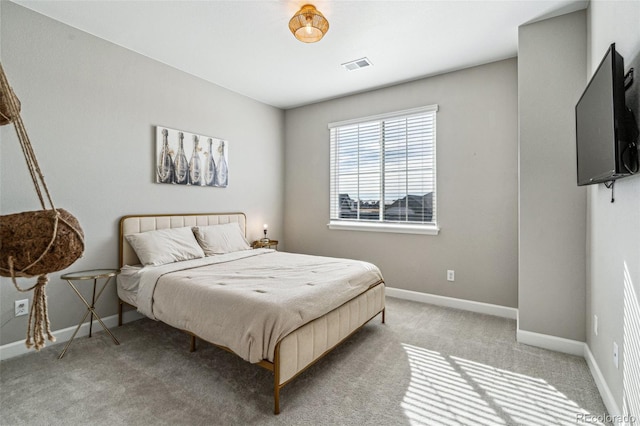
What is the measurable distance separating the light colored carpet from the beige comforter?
329 mm

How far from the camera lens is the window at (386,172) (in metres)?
3.91

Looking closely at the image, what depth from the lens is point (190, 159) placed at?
3.76 metres

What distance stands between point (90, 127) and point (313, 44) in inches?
90.6

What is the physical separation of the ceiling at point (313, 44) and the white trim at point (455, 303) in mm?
2746

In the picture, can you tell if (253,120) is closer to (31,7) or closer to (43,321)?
(31,7)

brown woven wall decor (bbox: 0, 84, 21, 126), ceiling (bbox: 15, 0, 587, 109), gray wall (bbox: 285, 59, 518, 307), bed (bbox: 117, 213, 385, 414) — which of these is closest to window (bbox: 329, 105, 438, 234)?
gray wall (bbox: 285, 59, 518, 307)

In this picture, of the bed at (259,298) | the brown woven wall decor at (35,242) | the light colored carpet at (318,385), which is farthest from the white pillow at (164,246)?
the brown woven wall decor at (35,242)

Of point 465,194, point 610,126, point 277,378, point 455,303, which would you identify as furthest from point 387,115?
point 277,378

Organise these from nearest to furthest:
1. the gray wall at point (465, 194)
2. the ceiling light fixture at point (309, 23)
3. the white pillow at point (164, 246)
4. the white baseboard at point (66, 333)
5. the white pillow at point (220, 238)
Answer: the ceiling light fixture at point (309, 23) < the white baseboard at point (66, 333) < the white pillow at point (164, 246) < the gray wall at point (465, 194) < the white pillow at point (220, 238)

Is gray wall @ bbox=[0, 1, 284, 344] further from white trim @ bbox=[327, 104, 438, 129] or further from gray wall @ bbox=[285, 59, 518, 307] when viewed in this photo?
gray wall @ bbox=[285, 59, 518, 307]

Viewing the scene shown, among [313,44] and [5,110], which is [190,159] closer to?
[313,44]

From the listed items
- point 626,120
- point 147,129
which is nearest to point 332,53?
point 147,129

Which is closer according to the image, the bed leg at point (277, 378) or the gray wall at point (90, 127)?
the bed leg at point (277, 378)

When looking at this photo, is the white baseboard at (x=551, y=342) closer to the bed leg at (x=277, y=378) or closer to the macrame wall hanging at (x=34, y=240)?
the bed leg at (x=277, y=378)
